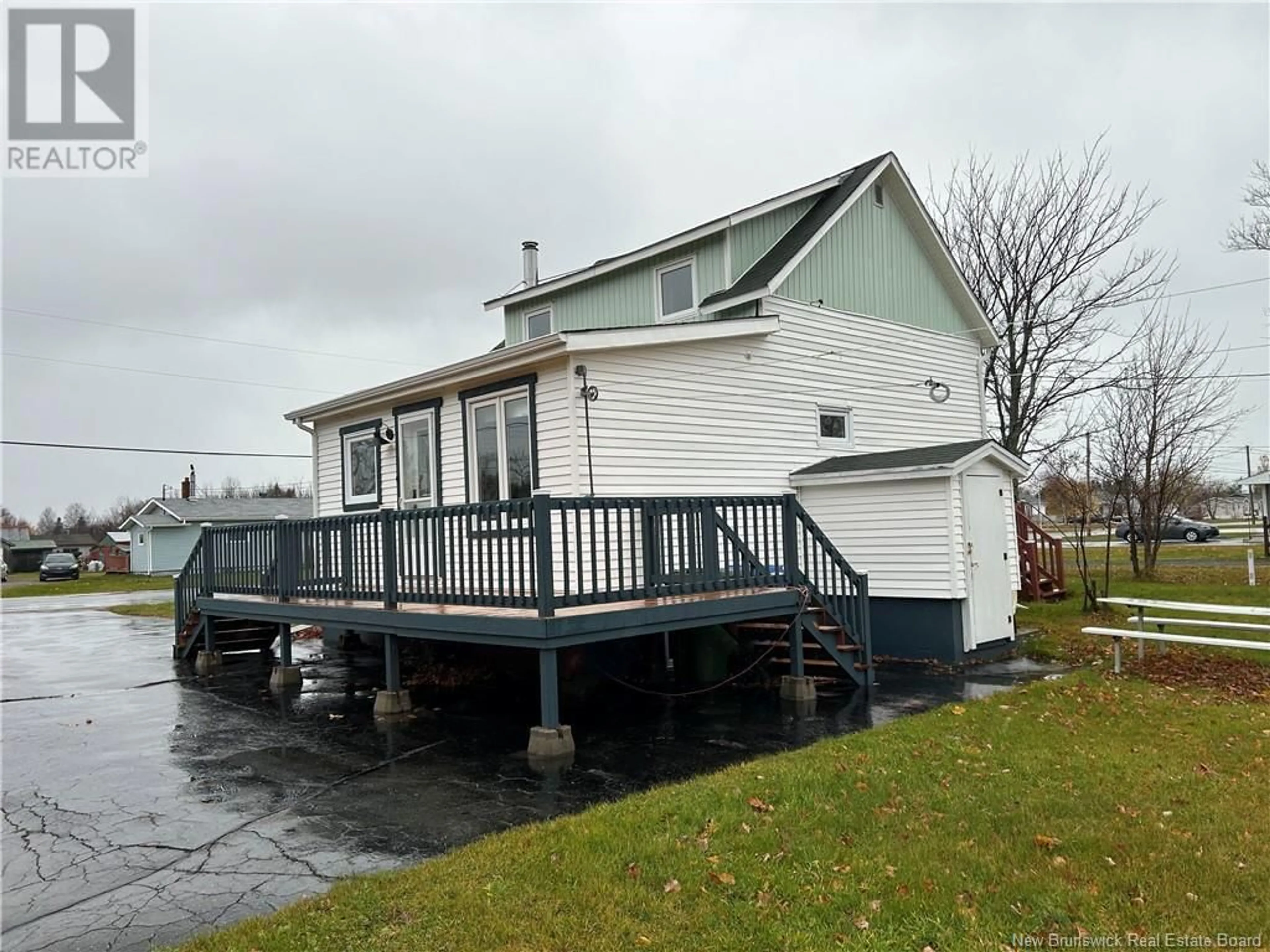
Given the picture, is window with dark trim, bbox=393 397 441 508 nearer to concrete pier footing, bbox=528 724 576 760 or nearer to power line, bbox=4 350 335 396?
concrete pier footing, bbox=528 724 576 760

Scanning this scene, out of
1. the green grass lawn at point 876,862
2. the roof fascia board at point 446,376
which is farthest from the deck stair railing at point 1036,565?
the roof fascia board at point 446,376

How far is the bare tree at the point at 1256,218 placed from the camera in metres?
19.8

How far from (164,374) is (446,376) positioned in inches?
1362

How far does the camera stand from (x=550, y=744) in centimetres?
679

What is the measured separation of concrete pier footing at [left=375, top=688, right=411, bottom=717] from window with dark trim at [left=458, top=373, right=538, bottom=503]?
7.80ft

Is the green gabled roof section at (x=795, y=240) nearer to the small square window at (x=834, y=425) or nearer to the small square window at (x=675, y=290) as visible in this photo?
the small square window at (x=675, y=290)

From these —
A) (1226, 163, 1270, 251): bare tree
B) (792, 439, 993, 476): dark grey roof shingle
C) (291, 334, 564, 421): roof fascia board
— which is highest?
(1226, 163, 1270, 251): bare tree

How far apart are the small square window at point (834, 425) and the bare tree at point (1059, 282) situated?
10.2 metres

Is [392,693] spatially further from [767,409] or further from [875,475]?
[875,475]

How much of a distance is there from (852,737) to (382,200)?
19266 millimetres

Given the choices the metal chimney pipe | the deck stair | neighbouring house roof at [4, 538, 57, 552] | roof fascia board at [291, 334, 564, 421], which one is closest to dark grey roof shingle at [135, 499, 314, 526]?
neighbouring house roof at [4, 538, 57, 552]

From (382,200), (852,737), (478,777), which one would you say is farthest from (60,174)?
(382,200)

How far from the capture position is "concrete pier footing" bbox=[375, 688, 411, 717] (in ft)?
28.0

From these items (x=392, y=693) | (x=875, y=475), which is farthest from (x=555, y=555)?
(x=875, y=475)
